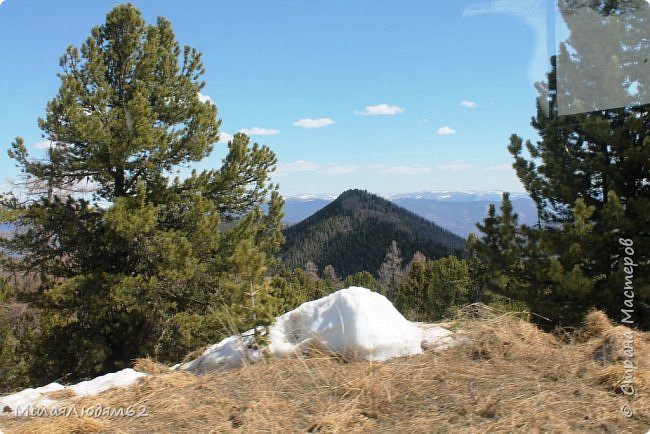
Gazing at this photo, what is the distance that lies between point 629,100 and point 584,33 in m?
1.10

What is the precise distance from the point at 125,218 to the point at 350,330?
7.10 metres

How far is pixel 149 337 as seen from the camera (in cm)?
1099

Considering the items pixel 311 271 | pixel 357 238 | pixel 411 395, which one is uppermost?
pixel 411 395

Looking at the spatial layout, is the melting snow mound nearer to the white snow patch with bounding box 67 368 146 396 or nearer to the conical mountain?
the white snow patch with bounding box 67 368 146 396

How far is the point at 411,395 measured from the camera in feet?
10.1

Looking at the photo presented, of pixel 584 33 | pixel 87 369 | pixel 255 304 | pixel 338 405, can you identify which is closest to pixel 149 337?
pixel 87 369

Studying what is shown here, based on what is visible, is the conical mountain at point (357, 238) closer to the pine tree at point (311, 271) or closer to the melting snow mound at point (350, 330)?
the pine tree at point (311, 271)

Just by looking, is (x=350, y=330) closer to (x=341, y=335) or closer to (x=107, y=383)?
(x=341, y=335)

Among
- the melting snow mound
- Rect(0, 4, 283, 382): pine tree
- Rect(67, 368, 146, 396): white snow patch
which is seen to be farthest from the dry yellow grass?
Rect(0, 4, 283, 382): pine tree

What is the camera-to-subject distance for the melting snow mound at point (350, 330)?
3900 mm

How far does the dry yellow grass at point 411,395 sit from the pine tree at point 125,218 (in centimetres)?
619

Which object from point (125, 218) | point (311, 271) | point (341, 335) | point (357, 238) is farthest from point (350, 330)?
point (357, 238)

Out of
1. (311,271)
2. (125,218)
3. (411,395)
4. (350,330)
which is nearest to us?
(411,395)

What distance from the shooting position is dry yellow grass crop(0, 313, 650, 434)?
8.68ft
